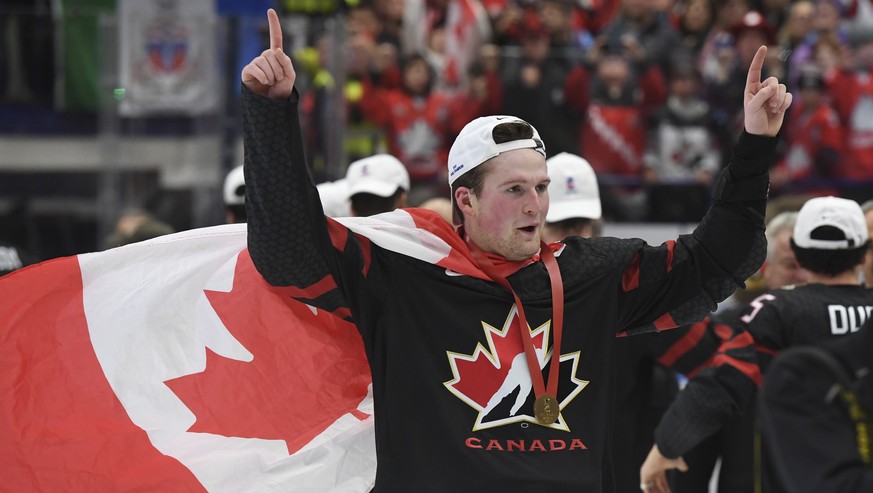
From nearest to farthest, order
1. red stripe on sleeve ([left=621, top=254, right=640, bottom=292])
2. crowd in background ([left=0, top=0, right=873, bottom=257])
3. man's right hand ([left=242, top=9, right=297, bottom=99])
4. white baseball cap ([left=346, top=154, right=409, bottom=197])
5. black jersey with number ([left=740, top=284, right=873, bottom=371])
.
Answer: man's right hand ([left=242, top=9, right=297, bottom=99])
red stripe on sleeve ([left=621, top=254, right=640, bottom=292])
black jersey with number ([left=740, top=284, right=873, bottom=371])
white baseball cap ([left=346, top=154, right=409, bottom=197])
crowd in background ([left=0, top=0, right=873, bottom=257])

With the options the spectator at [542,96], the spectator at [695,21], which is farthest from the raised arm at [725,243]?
the spectator at [695,21]

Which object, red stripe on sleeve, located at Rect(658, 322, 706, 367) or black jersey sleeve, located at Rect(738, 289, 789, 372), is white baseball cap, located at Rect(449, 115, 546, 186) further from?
red stripe on sleeve, located at Rect(658, 322, 706, 367)

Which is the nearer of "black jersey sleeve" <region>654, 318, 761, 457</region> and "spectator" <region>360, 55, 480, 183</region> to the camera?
"black jersey sleeve" <region>654, 318, 761, 457</region>

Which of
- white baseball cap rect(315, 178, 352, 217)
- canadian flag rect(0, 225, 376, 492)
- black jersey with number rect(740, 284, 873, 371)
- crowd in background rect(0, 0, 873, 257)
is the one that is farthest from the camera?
crowd in background rect(0, 0, 873, 257)

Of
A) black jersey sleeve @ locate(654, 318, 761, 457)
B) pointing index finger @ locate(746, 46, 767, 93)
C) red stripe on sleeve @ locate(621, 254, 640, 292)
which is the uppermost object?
pointing index finger @ locate(746, 46, 767, 93)

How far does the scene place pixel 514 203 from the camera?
133 inches

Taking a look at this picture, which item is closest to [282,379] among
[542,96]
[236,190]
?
[236,190]

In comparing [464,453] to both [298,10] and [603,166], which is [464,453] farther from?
[603,166]

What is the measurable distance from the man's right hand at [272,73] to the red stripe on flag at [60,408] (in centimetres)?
121

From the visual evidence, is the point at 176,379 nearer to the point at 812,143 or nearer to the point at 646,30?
the point at 812,143

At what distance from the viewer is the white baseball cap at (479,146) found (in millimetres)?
3418

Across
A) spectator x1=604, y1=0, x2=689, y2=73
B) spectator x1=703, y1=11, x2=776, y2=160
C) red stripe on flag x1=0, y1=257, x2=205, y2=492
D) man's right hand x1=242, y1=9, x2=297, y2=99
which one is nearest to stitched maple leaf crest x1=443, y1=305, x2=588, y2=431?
man's right hand x1=242, y1=9, x2=297, y2=99

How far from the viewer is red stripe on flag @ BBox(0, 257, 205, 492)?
12.4 feet

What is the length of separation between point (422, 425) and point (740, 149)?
3.53ft
